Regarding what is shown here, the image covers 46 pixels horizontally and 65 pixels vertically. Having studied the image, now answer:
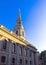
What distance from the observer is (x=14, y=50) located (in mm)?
38500

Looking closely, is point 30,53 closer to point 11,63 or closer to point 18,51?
point 18,51

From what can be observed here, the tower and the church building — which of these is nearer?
the church building

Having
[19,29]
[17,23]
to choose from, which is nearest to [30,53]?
[19,29]

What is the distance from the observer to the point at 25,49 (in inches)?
1743

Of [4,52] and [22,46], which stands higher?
[22,46]

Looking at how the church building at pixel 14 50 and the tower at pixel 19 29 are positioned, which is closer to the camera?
the church building at pixel 14 50

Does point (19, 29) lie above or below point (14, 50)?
above

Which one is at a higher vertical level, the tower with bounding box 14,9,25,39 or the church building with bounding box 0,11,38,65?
the tower with bounding box 14,9,25,39

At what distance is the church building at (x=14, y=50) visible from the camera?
113 feet

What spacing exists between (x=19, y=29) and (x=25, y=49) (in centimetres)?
2465

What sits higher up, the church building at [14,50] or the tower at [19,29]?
the tower at [19,29]

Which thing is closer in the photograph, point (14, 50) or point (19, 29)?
point (14, 50)

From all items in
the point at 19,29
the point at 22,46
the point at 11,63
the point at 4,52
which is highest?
the point at 19,29

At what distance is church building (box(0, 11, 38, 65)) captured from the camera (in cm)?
3447
